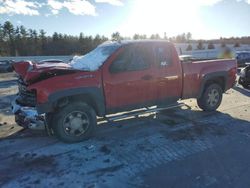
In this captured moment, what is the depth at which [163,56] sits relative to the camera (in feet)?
22.9

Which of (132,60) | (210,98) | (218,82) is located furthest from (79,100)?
(218,82)

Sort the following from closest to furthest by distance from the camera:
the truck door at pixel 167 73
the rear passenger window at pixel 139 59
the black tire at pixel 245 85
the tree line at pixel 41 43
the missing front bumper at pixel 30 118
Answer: the missing front bumper at pixel 30 118, the rear passenger window at pixel 139 59, the truck door at pixel 167 73, the black tire at pixel 245 85, the tree line at pixel 41 43

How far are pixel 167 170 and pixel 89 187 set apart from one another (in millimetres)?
1284

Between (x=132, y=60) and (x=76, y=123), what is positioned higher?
(x=132, y=60)

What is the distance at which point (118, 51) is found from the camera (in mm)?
6328

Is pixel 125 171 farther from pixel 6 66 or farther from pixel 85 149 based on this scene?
pixel 6 66

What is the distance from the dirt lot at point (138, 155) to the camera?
170 inches

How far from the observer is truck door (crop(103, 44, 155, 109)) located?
6.14 m

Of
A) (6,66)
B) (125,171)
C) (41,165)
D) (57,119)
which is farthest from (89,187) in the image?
(6,66)

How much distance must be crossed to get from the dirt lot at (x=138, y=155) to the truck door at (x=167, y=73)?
70cm

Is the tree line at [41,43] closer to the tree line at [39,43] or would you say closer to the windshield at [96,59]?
the tree line at [39,43]

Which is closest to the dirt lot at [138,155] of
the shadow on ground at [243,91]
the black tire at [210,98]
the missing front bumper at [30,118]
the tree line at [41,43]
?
the missing front bumper at [30,118]

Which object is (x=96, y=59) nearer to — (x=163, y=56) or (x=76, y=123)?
(x=76, y=123)

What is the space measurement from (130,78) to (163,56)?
1175mm
